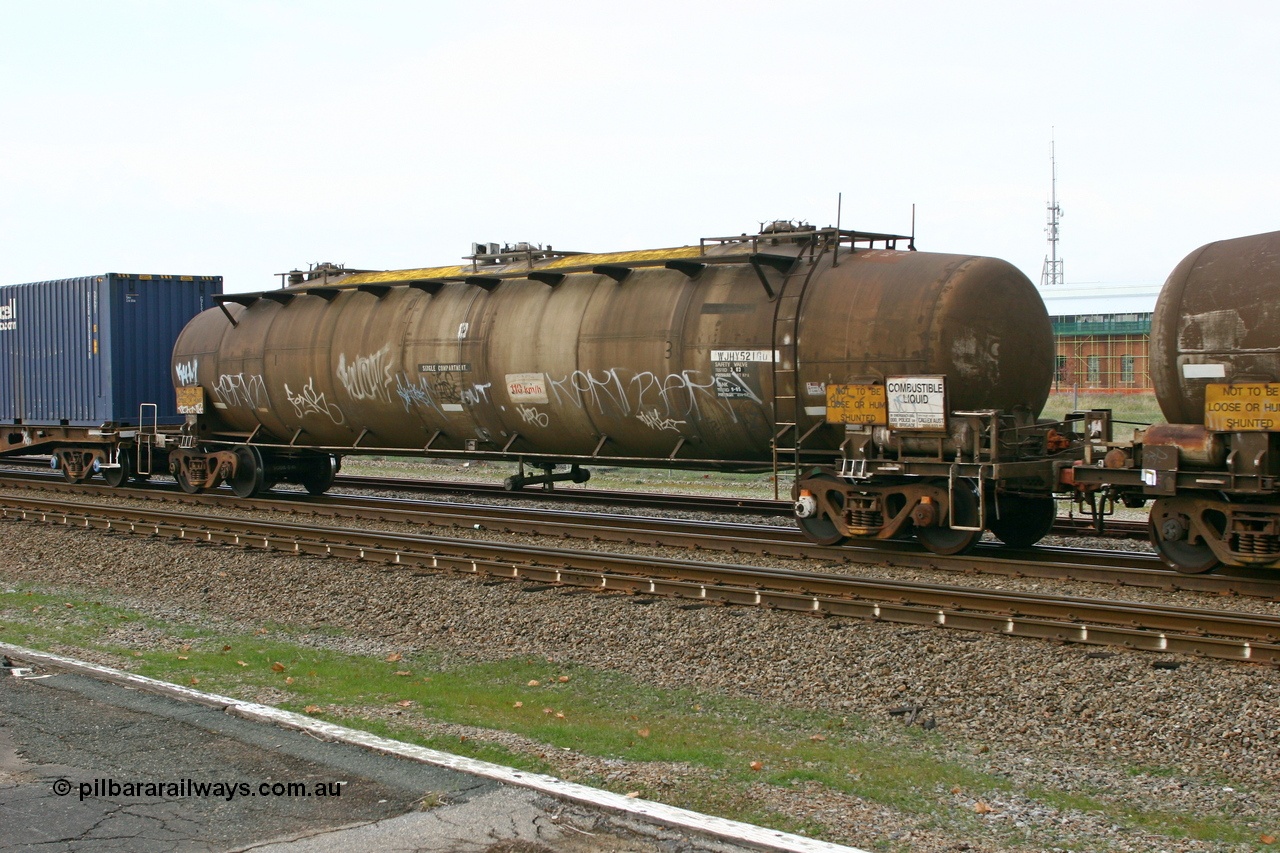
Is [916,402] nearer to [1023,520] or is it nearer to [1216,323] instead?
[1023,520]

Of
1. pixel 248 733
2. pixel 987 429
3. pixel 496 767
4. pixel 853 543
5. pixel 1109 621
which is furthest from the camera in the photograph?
pixel 853 543

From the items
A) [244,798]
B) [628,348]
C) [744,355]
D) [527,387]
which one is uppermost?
[628,348]

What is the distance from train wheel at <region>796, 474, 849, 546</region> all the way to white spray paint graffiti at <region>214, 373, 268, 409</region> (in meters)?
11.0

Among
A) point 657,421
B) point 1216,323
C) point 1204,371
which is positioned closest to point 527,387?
point 657,421

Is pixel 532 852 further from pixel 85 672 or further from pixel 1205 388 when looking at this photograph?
pixel 1205 388

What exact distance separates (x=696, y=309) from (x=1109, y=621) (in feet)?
22.7

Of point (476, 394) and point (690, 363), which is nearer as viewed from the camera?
point (690, 363)

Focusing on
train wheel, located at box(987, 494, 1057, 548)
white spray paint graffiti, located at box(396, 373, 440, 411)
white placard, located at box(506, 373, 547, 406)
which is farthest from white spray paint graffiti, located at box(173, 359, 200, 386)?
train wheel, located at box(987, 494, 1057, 548)

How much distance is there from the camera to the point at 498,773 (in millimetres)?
6297

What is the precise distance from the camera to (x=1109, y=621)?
9.91 metres

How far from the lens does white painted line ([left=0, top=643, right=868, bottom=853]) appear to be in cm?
538

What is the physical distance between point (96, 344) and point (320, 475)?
527 centimetres

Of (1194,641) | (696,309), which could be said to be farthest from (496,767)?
(696,309)

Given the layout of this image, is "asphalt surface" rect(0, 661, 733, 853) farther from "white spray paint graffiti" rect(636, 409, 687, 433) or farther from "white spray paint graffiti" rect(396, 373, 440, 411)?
"white spray paint graffiti" rect(396, 373, 440, 411)
